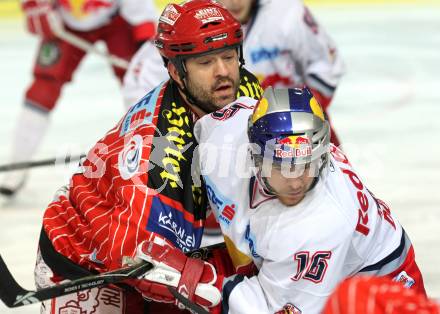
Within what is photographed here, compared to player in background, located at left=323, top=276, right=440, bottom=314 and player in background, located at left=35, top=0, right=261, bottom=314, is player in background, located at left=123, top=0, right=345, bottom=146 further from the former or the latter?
player in background, located at left=323, top=276, right=440, bottom=314

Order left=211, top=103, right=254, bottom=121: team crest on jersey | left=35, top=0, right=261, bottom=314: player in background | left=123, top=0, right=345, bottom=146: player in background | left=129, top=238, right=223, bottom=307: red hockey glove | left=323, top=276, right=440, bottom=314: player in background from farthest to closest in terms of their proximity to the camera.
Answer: left=123, top=0, right=345, bottom=146: player in background < left=211, top=103, right=254, bottom=121: team crest on jersey < left=35, top=0, right=261, bottom=314: player in background < left=129, top=238, right=223, bottom=307: red hockey glove < left=323, top=276, right=440, bottom=314: player in background

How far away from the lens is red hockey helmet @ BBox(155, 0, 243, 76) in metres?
2.71

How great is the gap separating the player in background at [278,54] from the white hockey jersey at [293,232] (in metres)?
1.36

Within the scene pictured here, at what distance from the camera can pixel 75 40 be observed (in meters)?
5.01

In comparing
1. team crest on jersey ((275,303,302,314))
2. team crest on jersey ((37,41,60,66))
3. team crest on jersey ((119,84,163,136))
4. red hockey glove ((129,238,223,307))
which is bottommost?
team crest on jersey ((37,41,60,66))

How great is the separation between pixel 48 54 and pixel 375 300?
3.28m

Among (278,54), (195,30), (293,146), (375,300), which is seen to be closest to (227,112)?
(195,30)

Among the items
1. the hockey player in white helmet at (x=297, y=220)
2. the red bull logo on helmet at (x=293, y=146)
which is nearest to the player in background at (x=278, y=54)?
the hockey player in white helmet at (x=297, y=220)

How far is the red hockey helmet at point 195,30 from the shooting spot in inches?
107

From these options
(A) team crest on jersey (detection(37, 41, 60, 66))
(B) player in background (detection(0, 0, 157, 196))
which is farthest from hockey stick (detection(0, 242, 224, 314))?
(A) team crest on jersey (detection(37, 41, 60, 66))

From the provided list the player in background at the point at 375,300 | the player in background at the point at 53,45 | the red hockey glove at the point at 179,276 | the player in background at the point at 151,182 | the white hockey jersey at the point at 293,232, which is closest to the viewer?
the player in background at the point at 375,300

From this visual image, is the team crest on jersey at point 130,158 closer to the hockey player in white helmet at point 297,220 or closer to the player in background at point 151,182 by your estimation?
the player in background at point 151,182

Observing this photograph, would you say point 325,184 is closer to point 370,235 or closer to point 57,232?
point 370,235

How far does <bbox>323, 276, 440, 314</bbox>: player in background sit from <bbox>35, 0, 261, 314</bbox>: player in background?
50 cm
